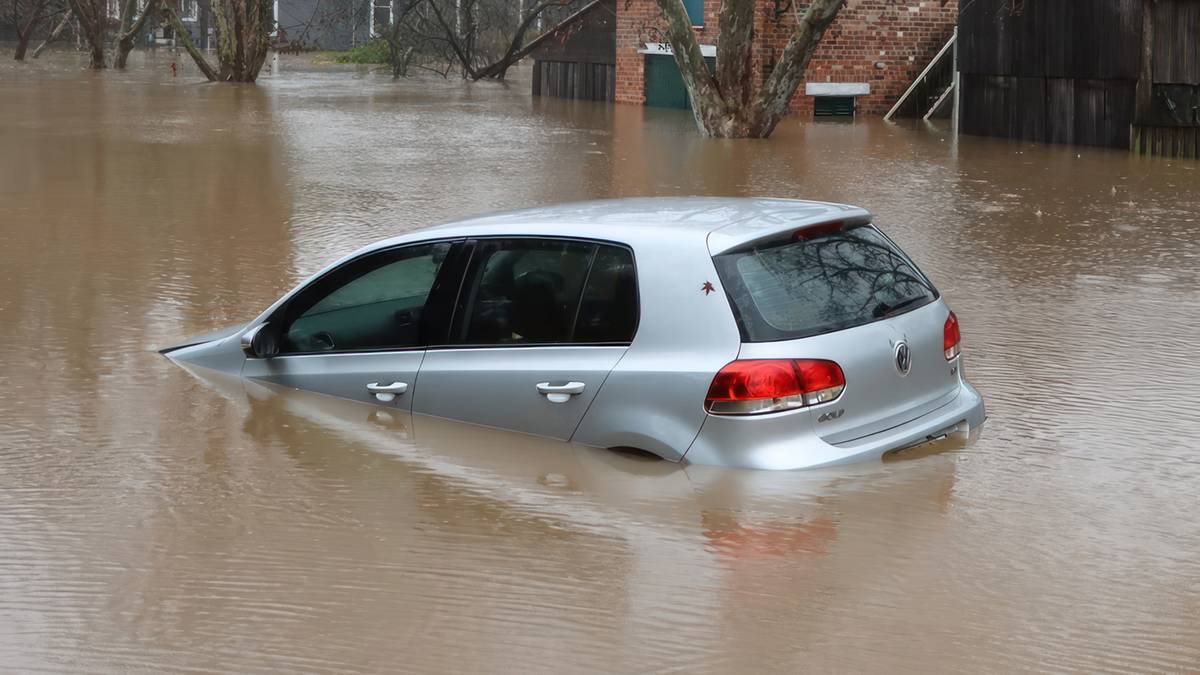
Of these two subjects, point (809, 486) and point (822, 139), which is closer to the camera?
point (809, 486)

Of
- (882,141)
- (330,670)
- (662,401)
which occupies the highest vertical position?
(882,141)

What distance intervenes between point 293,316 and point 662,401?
225 cm

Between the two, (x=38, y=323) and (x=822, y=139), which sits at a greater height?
(x=822, y=139)

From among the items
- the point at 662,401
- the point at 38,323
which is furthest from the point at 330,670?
the point at 38,323

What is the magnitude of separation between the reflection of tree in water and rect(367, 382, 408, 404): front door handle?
6.01ft

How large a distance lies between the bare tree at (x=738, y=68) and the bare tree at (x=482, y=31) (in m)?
20.5

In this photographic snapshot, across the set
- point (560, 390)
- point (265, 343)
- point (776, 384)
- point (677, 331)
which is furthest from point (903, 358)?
point (265, 343)

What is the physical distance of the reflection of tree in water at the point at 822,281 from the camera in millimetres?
6141

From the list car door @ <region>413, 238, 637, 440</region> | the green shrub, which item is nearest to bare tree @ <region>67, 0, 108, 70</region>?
the green shrub

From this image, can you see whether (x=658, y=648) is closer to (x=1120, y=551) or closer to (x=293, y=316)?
(x=1120, y=551)

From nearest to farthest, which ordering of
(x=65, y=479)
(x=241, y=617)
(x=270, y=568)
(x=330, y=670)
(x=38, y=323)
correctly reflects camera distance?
1. (x=330, y=670)
2. (x=241, y=617)
3. (x=270, y=568)
4. (x=65, y=479)
5. (x=38, y=323)

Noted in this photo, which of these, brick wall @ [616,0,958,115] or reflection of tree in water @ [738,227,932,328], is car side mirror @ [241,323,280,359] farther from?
brick wall @ [616,0,958,115]

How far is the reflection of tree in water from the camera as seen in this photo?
6141 mm

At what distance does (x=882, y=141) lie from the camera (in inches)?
1050
